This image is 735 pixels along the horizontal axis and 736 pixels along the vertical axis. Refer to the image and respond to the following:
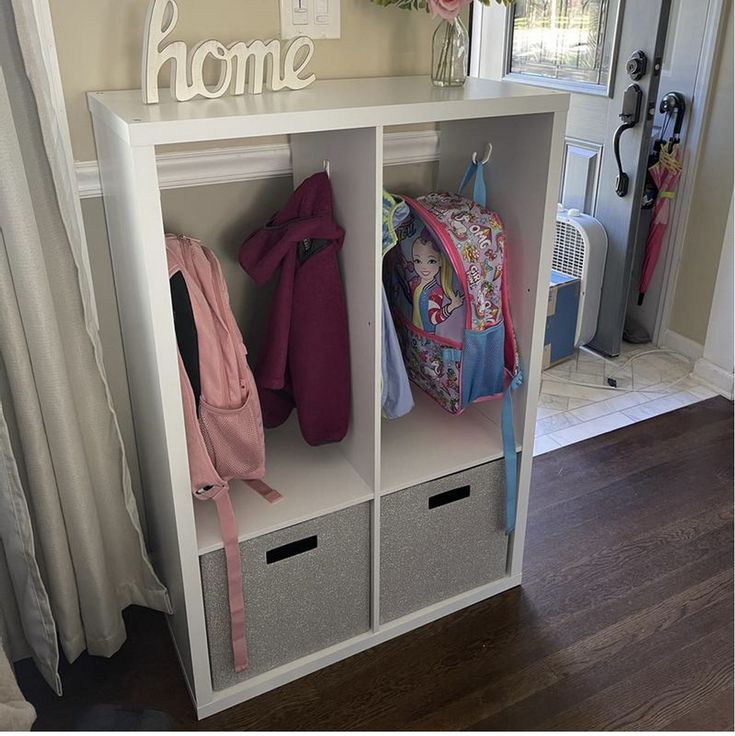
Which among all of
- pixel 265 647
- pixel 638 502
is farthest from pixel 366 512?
pixel 638 502

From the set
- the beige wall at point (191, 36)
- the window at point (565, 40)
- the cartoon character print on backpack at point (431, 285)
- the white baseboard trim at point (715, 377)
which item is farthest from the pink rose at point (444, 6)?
the white baseboard trim at point (715, 377)

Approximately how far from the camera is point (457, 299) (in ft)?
5.34

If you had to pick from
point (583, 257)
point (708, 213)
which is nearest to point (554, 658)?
point (583, 257)

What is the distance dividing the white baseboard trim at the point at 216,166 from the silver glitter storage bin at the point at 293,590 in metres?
0.73

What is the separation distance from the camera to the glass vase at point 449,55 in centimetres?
156

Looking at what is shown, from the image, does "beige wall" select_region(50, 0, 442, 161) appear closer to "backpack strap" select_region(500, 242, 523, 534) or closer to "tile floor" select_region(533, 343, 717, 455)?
"backpack strap" select_region(500, 242, 523, 534)

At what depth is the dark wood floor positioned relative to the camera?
161cm

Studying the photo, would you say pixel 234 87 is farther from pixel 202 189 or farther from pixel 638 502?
pixel 638 502

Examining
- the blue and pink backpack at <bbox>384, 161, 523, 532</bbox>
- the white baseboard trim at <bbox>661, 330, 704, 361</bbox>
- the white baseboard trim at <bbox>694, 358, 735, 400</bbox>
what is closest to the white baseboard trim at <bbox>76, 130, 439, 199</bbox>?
the blue and pink backpack at <bbox>384, 161, 523, 532</bbox>

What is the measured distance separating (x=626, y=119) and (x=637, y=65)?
0.62 feet

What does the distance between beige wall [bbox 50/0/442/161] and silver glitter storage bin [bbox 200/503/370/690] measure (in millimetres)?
840

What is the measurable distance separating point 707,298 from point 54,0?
2511 mm

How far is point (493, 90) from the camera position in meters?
1.51

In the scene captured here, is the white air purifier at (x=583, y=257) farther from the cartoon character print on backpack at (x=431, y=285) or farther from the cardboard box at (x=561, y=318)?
the cartoon character print on backpack at (x=431, y=285)
